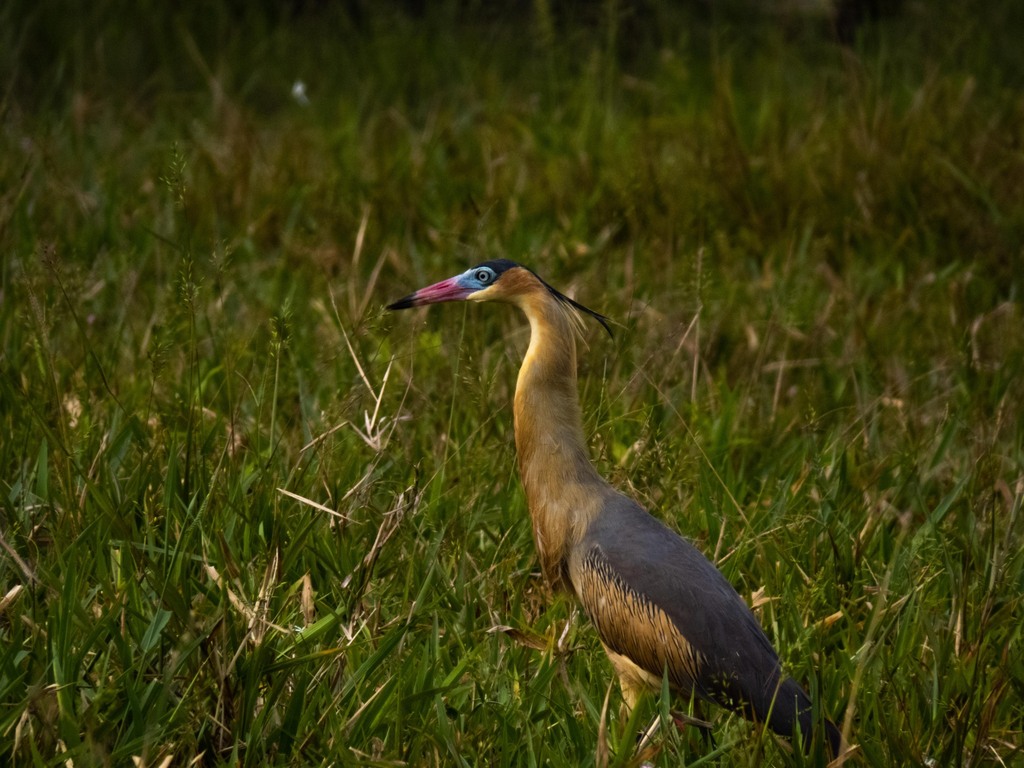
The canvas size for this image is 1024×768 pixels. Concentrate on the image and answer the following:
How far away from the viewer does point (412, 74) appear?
7637mm

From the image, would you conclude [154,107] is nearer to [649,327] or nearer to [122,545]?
[649,327]

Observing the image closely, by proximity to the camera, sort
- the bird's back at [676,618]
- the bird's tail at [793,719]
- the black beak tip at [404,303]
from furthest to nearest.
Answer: the black beak tip at [404,303] → the bird's back at [676,618] → the bird's tail at [793,719]

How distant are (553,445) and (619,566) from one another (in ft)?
1.16

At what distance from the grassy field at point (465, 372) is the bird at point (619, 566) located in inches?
3.5

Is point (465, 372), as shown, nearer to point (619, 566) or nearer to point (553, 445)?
point (553, 445)

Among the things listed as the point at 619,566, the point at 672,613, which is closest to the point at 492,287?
the point at 619,566

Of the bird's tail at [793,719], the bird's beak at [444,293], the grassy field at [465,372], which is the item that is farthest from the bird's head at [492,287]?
the bird's tail at [793,719]

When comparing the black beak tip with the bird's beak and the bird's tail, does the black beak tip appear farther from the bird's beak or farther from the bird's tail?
the bird's tail

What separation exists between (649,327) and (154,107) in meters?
3.43

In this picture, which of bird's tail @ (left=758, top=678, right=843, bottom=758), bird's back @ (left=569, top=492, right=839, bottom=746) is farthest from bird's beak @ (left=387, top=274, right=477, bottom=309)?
bird's tail @ (left=758, top=678, right=843, bottom=758)

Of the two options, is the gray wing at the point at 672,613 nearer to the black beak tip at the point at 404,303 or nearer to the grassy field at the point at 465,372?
the grassy field at the point at 465,372

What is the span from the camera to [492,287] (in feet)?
11.3

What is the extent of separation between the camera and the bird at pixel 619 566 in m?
2.83

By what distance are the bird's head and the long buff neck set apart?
53 millimetres
